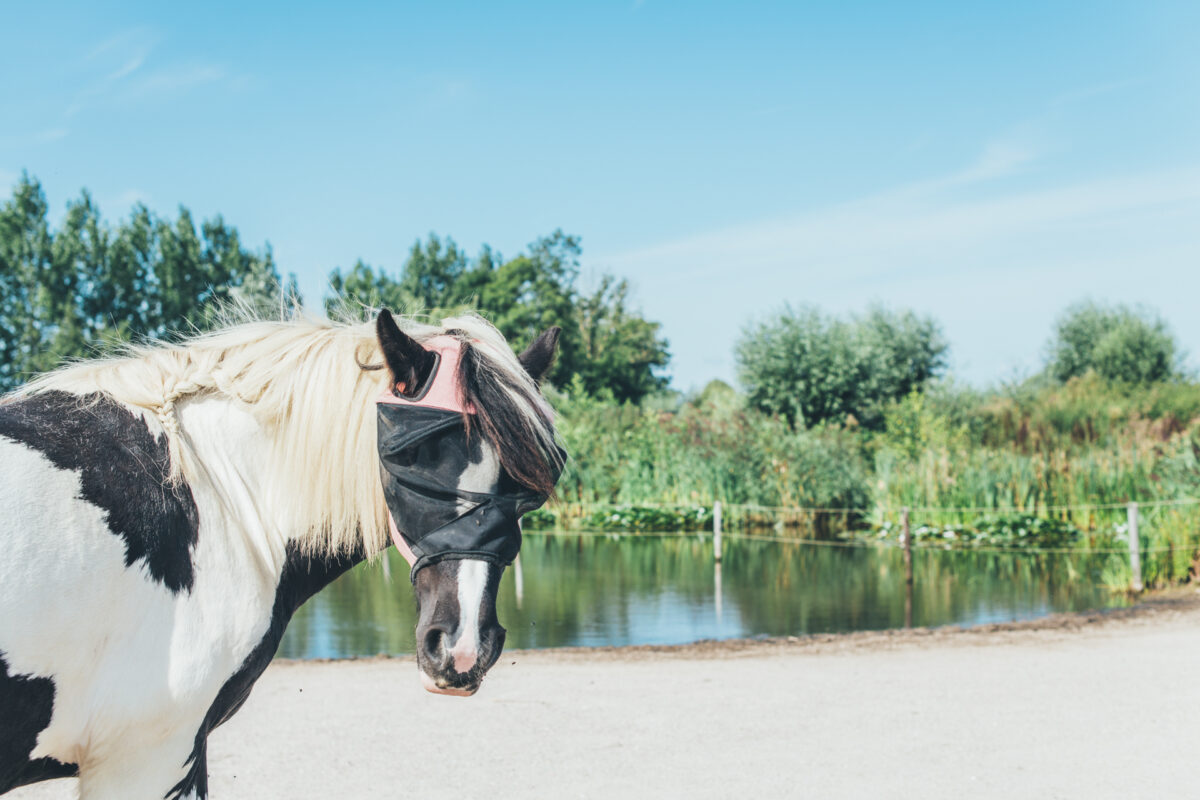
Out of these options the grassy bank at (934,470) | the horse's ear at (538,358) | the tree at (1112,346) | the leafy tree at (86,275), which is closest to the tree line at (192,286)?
the leafy tree at (86,275)

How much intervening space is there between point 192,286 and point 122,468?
38.6 meters

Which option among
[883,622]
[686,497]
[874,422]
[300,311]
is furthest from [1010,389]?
[300,311]

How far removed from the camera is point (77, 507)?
157cm

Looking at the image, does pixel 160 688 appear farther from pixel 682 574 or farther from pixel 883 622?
pixel 682 574

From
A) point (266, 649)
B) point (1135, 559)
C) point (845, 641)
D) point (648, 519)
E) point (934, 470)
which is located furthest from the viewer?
point (648, 519)

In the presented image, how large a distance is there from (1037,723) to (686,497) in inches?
528

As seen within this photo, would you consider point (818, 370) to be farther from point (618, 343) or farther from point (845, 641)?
point (618, 343)

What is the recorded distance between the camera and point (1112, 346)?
96.5ft

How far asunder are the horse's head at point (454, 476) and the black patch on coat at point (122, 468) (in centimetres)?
40

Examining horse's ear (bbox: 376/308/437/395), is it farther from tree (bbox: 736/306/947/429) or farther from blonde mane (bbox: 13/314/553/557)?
tree (bbox: 736/306/947/429)

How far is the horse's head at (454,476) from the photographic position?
1735mm

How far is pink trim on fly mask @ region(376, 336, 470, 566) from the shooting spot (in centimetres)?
181

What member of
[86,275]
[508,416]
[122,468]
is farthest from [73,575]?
[86,275]

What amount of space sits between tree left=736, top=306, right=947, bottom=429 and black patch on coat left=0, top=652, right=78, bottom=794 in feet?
68.5
